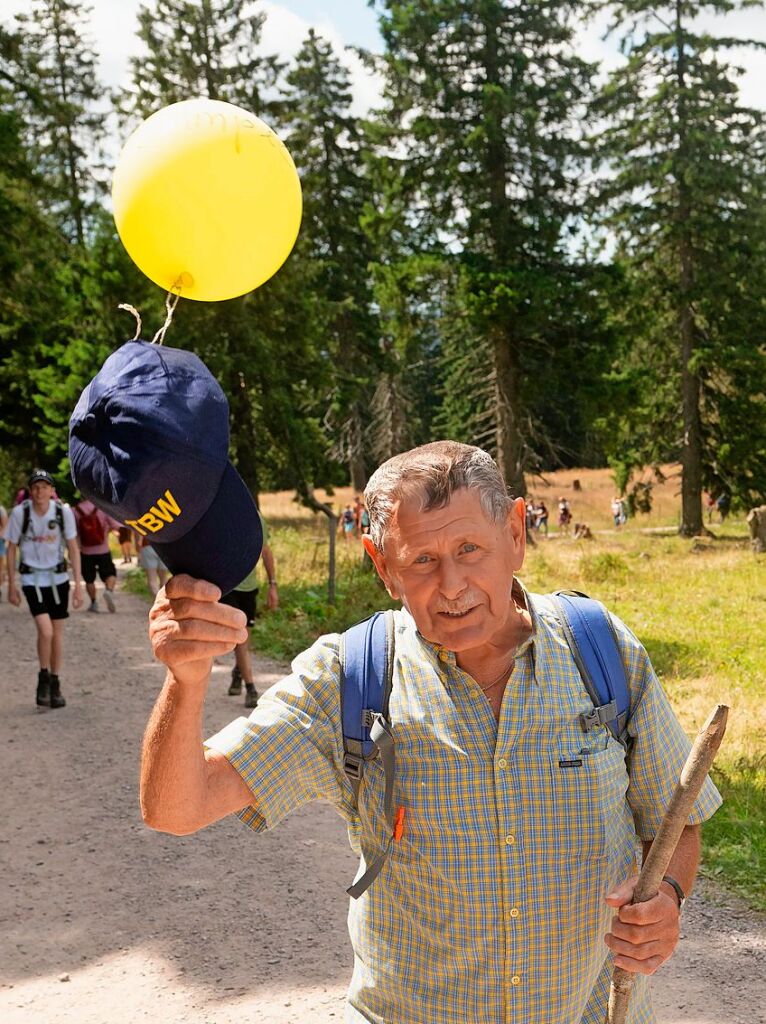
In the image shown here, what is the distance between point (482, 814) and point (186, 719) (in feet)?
2.06

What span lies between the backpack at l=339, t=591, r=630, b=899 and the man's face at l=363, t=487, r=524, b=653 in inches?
5.6

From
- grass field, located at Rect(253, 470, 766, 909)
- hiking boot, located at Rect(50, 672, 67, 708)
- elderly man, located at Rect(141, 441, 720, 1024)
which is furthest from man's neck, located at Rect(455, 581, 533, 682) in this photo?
hiking boot, located at Rect(50, 672, 67, 708)

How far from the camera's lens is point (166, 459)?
5.27ft

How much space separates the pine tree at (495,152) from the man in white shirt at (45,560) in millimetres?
14203

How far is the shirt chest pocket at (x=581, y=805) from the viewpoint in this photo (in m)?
2.09

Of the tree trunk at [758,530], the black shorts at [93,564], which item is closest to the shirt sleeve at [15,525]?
the black shorts at [93,564]

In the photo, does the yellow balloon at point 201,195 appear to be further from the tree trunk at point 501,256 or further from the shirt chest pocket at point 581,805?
the tree trunk at point 501,256

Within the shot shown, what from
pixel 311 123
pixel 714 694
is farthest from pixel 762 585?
→ pixel 311 123

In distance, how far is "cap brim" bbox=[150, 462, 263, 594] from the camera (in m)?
1.72

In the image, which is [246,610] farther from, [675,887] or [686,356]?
[686,356]

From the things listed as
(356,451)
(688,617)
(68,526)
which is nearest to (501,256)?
(688,617)

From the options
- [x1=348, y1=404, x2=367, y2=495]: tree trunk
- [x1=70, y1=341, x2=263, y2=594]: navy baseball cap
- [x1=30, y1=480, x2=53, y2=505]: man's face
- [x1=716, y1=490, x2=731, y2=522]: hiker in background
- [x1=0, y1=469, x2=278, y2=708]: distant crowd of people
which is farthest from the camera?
[x1=348, y1=404, x2=367, y2=495]: tree trunk

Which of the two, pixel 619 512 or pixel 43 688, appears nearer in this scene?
pixel 43 688

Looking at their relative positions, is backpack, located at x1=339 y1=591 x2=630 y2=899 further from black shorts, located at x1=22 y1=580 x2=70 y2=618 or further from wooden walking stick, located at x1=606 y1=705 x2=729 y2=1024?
black shorts, located at x1=22 y1=580 x2=70 y2=618
